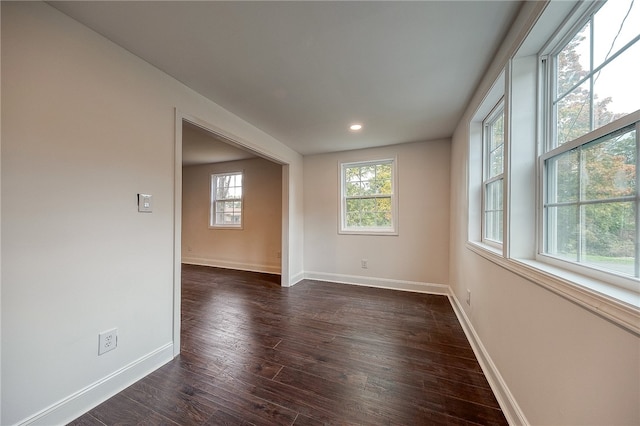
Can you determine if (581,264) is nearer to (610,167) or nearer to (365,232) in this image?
(610,167)

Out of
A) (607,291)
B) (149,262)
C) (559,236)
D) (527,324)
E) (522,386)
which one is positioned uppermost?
(559,236)

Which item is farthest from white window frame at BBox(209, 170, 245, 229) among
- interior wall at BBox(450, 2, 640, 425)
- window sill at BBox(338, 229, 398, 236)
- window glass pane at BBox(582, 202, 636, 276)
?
window glass pane at BBox(582, 202, 636, 276)

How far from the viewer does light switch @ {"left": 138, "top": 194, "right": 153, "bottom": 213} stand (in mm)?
1688

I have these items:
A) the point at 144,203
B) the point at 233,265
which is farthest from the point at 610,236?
the point at 233,265

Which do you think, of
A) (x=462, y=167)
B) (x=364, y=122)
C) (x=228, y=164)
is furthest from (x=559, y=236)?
(x=228, y=164)

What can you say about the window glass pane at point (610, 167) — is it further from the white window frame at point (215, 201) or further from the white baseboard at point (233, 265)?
the white window frame at point (215, 201)

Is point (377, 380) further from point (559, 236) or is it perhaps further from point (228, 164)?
point (228, 164)

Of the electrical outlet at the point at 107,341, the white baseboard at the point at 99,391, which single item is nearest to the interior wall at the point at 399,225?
the white baseboard at the point at 99,391

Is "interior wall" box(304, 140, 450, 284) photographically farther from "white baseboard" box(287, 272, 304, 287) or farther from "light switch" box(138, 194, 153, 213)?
"light switch" box(138, 194, 153, 213)

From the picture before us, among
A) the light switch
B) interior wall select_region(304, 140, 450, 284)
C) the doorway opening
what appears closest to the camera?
the light switch

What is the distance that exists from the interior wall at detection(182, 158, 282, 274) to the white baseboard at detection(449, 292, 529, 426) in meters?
3.42

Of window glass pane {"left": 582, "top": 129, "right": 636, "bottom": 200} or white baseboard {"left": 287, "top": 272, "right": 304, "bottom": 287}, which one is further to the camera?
white baseboard {"left": 287, "top": 272, "right": 304, "bottom": 287}

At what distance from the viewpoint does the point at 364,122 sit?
2.85 meters

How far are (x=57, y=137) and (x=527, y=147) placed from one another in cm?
271
